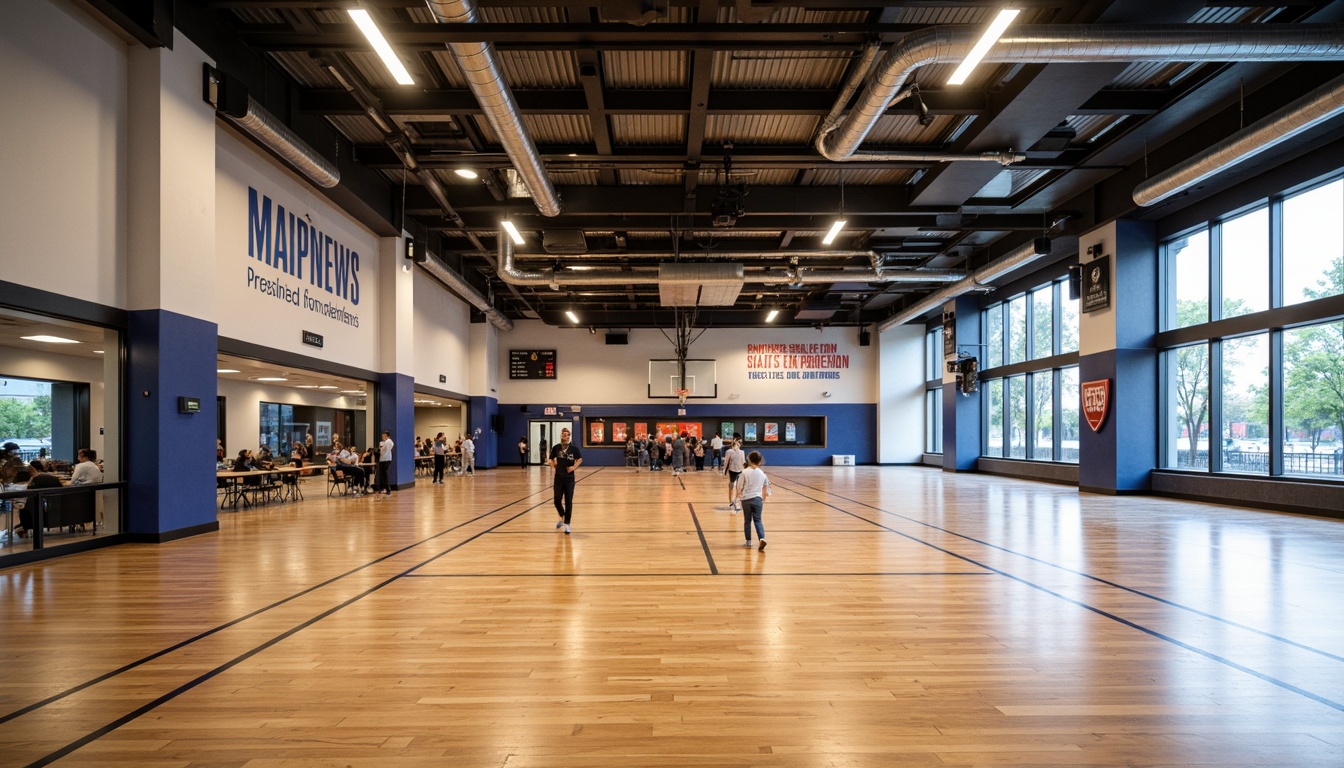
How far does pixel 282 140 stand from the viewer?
8406 mm

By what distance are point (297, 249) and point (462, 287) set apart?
591 cm

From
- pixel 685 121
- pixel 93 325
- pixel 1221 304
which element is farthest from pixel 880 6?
pixel 1221 304

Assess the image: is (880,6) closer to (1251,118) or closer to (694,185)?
(694,185)

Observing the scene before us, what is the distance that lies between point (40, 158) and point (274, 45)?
8.71ft

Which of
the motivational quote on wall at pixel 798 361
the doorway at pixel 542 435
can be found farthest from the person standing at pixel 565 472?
the motivational quote on wall at pixel 798 361

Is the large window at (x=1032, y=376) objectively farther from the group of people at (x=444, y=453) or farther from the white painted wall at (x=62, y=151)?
the white painted wall at (x=62, y=151)

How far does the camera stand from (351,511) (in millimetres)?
10852

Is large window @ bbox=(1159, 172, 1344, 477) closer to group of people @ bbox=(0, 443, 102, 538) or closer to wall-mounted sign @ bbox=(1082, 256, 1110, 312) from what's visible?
wall-mounted sign @ bbox=(1082, 256, 1110, 312)

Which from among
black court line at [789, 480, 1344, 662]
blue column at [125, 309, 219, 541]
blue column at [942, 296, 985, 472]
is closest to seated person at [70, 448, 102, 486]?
blue column at [125, 309, 219, 541]

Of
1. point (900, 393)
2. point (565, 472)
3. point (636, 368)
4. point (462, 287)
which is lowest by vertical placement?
point (565, 472)

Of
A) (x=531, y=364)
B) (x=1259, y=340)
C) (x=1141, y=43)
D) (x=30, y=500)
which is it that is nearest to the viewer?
(x=1141, y=43)

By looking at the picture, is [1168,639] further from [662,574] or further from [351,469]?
[351,469]

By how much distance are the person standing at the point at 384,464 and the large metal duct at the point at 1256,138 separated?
13.7 metres

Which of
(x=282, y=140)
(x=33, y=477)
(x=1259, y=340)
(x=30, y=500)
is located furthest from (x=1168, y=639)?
(x=33, y=477)
